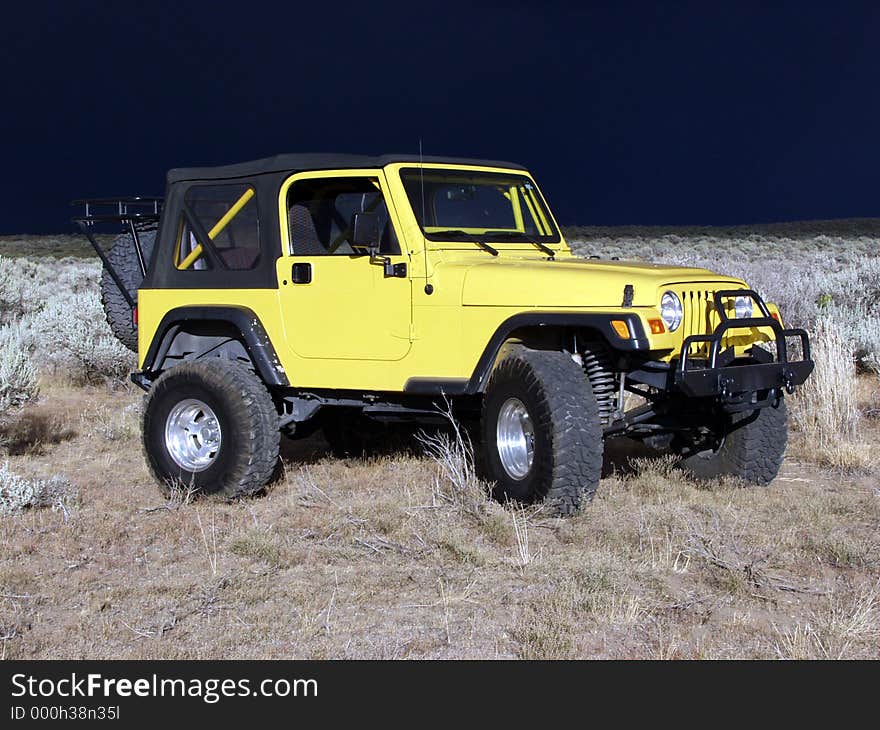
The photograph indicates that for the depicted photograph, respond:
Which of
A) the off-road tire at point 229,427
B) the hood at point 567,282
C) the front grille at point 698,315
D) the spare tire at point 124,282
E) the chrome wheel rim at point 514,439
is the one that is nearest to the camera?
the hood at point 567,282

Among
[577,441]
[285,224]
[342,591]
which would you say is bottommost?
[342,591]

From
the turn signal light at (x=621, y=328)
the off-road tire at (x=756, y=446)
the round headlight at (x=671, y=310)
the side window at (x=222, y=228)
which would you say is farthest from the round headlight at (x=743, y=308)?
the side window at (x=222, y=228)

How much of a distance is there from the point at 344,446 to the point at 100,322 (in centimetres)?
672

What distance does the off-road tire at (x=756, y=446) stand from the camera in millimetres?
7180

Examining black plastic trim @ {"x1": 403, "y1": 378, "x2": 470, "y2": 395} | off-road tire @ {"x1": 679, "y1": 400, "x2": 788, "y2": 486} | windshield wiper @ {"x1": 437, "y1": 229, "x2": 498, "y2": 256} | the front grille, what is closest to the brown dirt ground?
off-road tire @ {"x1": 679, "y1": 400, "x2": 788, "y2": 486}

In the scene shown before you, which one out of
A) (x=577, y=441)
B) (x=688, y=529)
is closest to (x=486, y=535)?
(x=577, y=441)

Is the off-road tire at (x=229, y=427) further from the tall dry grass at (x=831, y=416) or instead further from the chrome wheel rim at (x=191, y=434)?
the tall dry grass at (x=831, y=416)

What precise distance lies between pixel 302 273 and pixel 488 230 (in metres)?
1.29

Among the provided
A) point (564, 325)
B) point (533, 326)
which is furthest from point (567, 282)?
point (533, 326)

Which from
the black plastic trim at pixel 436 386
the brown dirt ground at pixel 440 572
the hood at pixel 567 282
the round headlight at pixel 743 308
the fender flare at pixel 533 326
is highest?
the hood at pixel 567 282

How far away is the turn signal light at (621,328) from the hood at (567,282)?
4.3 inches

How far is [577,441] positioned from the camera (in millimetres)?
6102

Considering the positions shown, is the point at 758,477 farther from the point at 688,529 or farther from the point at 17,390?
the point at 17,390

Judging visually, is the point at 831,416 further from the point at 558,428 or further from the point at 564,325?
the point at 558,428
